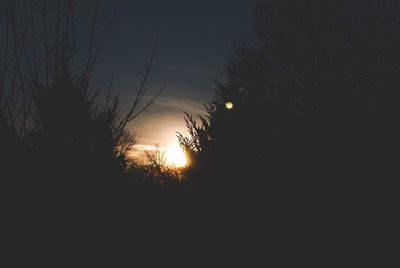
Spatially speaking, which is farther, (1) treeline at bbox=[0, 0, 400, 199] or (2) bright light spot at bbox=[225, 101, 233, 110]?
(2) bright light spot at bbox=[225, 101, 233, 110]

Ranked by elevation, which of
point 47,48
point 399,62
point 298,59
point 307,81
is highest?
point 298,59

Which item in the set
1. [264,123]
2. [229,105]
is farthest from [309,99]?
[229,105]

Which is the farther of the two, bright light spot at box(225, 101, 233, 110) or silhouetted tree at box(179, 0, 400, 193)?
bright light spot at box(225, 101, 233, 110)

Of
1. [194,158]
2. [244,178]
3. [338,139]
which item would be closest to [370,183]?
[338,139]

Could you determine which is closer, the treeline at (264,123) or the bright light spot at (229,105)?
the treeline at (264,123)

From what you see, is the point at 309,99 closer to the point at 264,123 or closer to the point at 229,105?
the point at 264,123

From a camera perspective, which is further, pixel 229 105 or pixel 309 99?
pixel 229 105

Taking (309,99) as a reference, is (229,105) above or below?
above

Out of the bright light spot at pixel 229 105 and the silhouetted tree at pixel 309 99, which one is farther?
the bright light spot at pixel 229 105

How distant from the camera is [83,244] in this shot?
4438mm

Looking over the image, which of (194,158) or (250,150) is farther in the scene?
(194,158)

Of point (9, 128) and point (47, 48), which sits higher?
point (47, 48)

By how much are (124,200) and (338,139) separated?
3501mm

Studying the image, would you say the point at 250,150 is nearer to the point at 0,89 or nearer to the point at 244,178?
the point at 244,178
